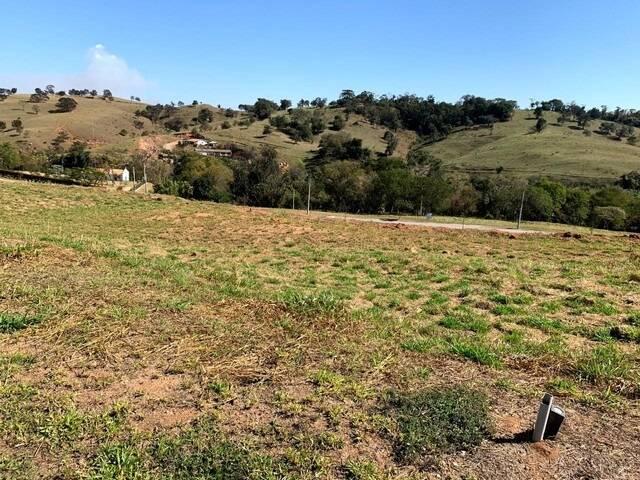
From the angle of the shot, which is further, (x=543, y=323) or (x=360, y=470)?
(x=543, y=323)

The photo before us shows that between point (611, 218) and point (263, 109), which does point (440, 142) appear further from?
point (611, 218)

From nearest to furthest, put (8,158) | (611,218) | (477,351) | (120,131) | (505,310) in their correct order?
(477,351) < (505,310) < (611,218) < (8,158) < (120,131)

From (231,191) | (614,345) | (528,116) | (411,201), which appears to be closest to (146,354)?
(614,345)

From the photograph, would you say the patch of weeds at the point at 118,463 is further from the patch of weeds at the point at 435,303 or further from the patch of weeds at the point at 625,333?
the patch of weeds at the point at 625,333

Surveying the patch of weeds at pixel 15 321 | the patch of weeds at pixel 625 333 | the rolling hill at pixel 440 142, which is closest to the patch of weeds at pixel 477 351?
the patch of weeds at pixel 625 333

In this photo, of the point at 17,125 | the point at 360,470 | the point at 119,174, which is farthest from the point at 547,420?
the point at 17,125

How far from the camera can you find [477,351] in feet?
20.6

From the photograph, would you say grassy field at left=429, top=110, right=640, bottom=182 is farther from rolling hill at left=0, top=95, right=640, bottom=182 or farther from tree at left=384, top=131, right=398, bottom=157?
tree at left=384, top=131, right=398, bottom=157

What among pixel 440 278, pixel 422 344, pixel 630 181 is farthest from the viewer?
pixel 630 181

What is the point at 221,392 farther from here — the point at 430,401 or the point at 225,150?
the point at 225,150

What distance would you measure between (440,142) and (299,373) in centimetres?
14650

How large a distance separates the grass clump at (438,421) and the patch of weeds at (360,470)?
30cm

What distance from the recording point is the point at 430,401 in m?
4.65

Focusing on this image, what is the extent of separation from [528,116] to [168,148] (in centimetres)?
11299
